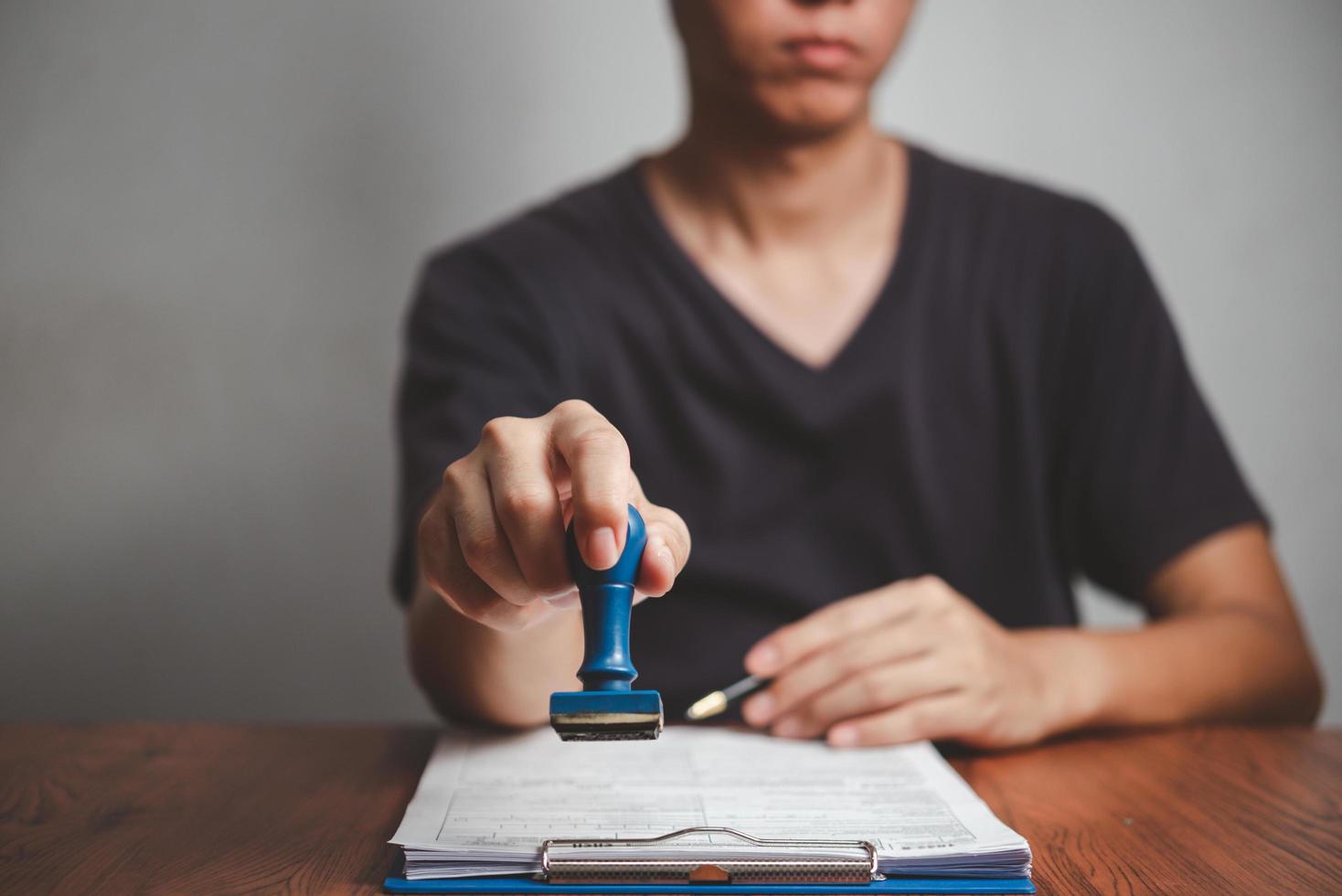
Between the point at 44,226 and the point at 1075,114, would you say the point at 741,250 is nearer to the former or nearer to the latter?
the point at 1075,114

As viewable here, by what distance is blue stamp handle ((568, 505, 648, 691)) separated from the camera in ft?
1.40

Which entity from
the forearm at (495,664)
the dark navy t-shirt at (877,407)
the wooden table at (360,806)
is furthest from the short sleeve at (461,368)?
the wooden table at (360,806)

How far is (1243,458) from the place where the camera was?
142 centimetres

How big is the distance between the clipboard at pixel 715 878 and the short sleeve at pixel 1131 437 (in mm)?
610

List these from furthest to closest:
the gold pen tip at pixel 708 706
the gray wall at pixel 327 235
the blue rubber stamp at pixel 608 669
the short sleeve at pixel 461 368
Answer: the gray wall at pixel 327 235 < the short sleeve at pixel 461 368 < the gold pen tip at pixel 708 706 < the blue rubber stamp at pixel 608 669

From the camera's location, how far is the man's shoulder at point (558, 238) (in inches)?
40.7

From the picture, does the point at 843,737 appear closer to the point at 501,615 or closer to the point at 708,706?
the point at 708,706

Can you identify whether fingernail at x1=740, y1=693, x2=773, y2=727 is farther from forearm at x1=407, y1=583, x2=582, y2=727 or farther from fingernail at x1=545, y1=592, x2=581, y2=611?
fingernail at x1=545, y1=592, x2=581, y2=611

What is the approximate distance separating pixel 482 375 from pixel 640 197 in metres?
0.30

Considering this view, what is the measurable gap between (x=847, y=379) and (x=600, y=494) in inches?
24.5

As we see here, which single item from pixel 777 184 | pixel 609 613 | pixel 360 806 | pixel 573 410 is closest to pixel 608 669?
pixel 609 613

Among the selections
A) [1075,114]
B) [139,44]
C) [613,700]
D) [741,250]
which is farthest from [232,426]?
[1075,114]

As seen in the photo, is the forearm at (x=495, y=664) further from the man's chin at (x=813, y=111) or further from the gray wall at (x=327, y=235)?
the gray wall at (x=327, y=235)

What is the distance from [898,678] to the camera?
707 millimetres
